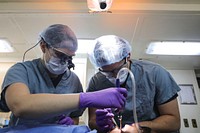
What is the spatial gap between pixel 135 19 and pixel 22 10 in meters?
1.08

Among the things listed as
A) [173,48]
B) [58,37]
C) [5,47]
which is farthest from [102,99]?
[5,47]

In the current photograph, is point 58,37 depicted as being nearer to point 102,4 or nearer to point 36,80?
point 36,80

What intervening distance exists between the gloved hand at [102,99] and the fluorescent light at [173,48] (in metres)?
1.77

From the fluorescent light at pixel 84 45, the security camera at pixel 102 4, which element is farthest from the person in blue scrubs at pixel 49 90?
the fluorescent light at pixel 84 45

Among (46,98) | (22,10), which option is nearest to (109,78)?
(46,98)

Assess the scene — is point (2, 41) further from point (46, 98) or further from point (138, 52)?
point (46, 98)

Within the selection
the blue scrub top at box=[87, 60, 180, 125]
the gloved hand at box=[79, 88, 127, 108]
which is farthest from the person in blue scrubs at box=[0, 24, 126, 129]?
the blue scrub top at box=[87, 60, 180, 125]

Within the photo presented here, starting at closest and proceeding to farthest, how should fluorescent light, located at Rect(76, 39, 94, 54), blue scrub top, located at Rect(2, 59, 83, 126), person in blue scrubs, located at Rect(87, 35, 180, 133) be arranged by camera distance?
1. blue scrub top, located at Rect(2, 59, 83, 126)
2. person in blue scrubs, located at Rect(87, 35, 180, 133)
3. fluorescent light, located at Rect(76, 39, 94, 54)

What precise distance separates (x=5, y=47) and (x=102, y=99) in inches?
86.8

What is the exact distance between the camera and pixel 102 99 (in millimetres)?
810

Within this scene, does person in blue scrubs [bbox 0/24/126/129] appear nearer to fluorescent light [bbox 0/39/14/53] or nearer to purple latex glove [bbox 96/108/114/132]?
purple latex glove [bbox 96/108/114/132]

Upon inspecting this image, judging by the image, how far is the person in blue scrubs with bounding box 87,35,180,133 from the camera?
3.56ft

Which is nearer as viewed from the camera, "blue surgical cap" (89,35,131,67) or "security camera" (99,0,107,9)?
"blue surgical cap" (89,35,131,67)

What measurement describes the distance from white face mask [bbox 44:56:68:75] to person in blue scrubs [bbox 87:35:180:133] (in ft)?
0.84
